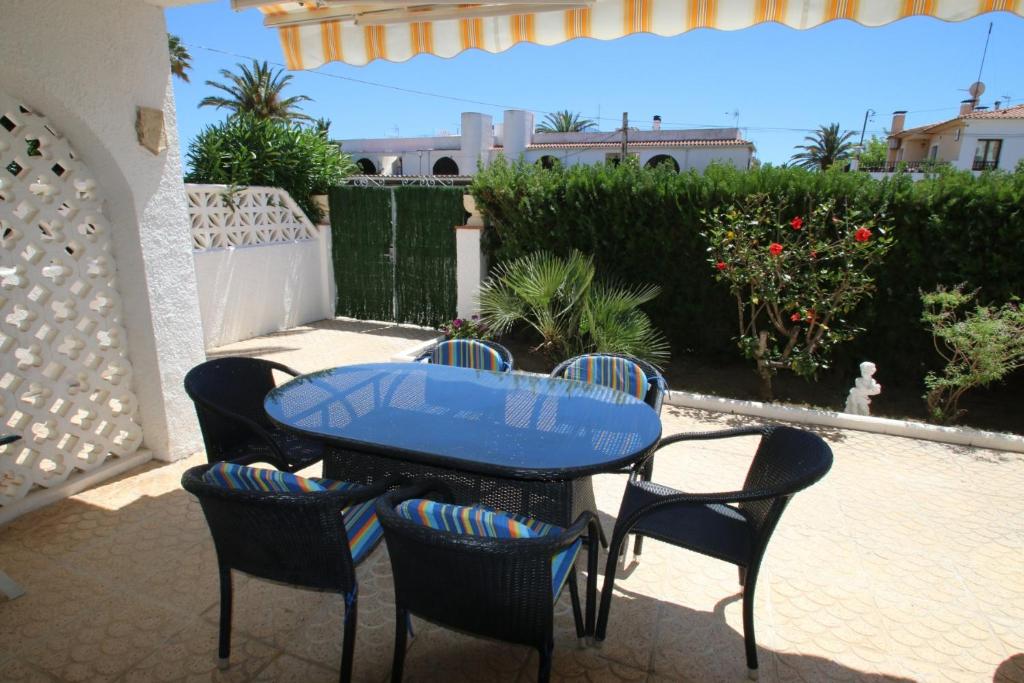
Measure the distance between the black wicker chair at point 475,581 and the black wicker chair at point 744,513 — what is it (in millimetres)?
654

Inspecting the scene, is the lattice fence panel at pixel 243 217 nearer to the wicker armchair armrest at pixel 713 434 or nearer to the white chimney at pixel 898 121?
the wicker armchair armrest at pixel 713 434

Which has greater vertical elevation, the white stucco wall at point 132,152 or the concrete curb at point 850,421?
the white stucco wall at point 132,152

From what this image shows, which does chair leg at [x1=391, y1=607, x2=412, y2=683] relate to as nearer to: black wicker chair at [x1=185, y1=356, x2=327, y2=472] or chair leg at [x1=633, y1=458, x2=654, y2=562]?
black wicker chair at [x1=185, y1=356, x2=327, y2=472]

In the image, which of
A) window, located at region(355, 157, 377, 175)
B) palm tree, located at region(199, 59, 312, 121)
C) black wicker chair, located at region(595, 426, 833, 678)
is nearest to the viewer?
black wicker chair, located at region(595, 426, 833, 678)

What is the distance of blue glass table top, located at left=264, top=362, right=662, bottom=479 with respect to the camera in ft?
9.43

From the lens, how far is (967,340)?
621 cm

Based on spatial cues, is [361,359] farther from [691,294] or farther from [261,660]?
[261,660]

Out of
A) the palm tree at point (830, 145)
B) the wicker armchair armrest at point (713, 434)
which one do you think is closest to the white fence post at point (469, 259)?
the wicker armchair armrest at point (713, 434)

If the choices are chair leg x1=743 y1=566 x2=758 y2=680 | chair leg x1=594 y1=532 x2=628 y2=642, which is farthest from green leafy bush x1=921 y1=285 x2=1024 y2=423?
chair leg x1=594 y1=532 x2=628 y2=642

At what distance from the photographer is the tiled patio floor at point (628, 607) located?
289cm

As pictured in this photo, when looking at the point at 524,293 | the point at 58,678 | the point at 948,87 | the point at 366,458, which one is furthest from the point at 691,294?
the point at 948,87

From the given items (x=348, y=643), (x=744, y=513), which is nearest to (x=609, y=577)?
(x=744, y=513)

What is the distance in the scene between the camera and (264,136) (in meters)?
9.92

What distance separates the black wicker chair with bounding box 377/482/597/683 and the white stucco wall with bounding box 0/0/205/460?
12.3ft
